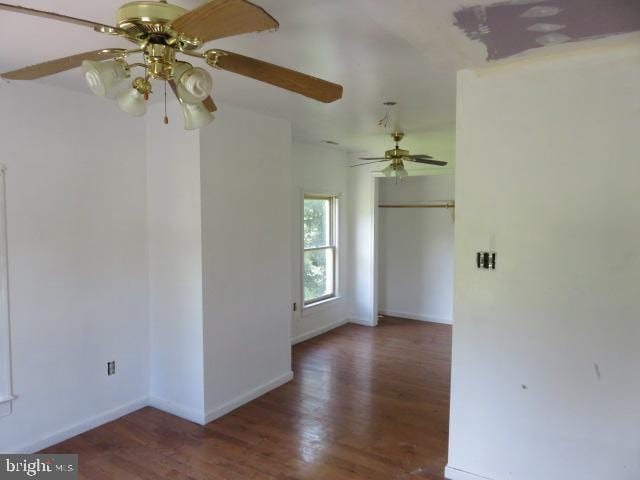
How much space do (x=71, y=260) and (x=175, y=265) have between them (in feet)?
2.41

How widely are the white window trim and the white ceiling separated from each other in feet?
2.85

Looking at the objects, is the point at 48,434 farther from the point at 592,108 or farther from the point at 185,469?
the point at 592,108

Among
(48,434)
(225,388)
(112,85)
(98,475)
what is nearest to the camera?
(112,85)

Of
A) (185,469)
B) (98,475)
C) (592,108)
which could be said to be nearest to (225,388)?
(185,469)

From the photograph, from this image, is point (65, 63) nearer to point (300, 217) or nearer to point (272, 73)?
point (272, 73)

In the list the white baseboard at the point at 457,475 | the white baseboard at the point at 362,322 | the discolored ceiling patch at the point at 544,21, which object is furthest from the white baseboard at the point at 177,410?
the white baseboard at the point at 362,322

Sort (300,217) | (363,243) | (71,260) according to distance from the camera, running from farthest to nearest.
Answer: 1. (363,243)
2. (300,217)
3. (71,260)

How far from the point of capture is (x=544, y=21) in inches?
64.6

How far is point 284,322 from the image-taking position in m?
4.29

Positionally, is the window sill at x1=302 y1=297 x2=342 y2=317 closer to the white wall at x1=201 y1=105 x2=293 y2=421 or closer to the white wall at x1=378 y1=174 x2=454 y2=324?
the white wall at x1=378 y1=174 x2=454 y2=324

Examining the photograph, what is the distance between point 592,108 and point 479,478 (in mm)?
2142

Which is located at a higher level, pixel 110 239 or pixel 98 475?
pixel 110 239

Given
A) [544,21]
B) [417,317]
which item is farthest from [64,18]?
[417,317]

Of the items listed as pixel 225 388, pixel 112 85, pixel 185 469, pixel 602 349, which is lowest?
pixel 185 469
